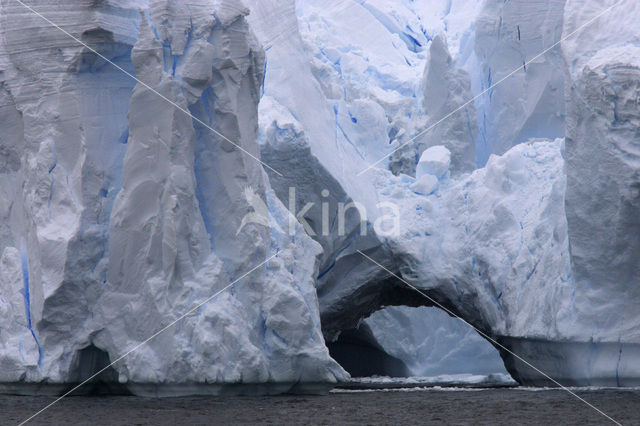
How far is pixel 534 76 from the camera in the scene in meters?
13.8

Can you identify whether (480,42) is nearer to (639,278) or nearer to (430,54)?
(430,54)

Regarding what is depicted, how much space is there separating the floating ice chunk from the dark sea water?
3791 mm

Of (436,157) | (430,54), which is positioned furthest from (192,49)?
(430,54)

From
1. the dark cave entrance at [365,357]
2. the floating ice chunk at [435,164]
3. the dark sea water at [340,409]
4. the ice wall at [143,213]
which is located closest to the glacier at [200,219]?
the ice wall at [143,213]

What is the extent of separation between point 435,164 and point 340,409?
5.12 m

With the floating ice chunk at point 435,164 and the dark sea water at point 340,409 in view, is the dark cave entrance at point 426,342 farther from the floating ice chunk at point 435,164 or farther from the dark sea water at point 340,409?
the dark sea water at point 340,409

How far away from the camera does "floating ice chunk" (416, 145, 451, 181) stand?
12086mm

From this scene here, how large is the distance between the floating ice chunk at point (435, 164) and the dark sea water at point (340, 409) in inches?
149

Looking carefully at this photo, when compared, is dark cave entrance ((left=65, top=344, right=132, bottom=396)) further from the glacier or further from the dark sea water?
the dark sea water

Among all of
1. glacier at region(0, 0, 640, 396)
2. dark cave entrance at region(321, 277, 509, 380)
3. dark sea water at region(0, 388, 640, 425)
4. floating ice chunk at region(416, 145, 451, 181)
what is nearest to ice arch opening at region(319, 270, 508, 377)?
dark cave entrance at region(321, 277, 509, 380)

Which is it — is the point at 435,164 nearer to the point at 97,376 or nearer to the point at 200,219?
Answer: the point at 200,219

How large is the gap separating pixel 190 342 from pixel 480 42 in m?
8.52

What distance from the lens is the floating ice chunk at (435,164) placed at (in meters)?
12.1

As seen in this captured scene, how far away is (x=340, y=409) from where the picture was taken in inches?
308
